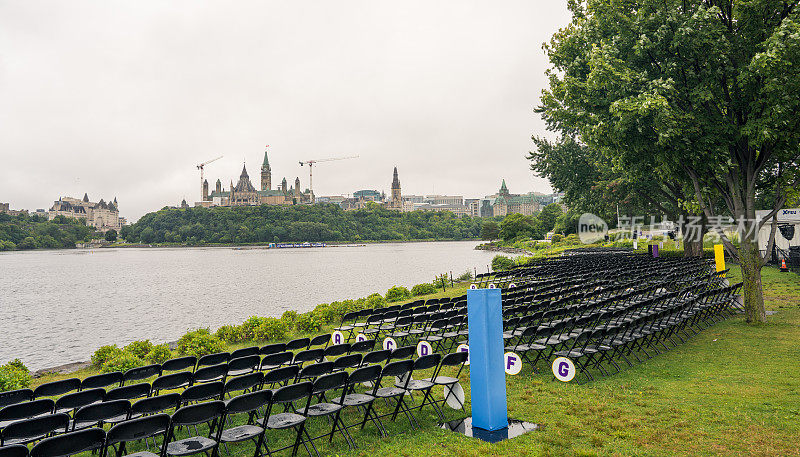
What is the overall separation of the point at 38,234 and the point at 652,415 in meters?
163

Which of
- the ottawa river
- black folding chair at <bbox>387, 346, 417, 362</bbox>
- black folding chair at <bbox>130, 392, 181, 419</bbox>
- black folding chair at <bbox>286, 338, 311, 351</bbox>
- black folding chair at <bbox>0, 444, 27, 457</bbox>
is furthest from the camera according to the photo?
the ottawa river

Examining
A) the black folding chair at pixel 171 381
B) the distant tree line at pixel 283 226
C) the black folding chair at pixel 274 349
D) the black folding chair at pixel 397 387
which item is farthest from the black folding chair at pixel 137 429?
the distant tree line at pixel 283 226

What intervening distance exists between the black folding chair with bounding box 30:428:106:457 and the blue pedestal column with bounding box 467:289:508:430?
10.6 ft

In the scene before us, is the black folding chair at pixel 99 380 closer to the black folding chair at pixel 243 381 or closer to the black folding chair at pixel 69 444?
the black folding chair at pixel 243 381

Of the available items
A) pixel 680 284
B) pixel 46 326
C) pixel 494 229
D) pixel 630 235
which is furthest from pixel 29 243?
pixel 680 284

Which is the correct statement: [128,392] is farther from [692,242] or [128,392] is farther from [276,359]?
[692,242]

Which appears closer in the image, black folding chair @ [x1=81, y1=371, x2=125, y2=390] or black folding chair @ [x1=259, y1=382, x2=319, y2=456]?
black folding chair @ [x1=259, y1=382, x2=319, y2=456]

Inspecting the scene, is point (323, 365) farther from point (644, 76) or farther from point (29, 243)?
point (29, 243)

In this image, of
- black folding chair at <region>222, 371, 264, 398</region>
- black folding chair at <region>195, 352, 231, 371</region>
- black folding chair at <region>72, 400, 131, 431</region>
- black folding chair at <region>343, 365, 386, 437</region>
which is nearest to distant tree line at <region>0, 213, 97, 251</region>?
black folding chair at <region>195, 352, 231, 371</region>

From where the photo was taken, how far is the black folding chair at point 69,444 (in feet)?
10.3

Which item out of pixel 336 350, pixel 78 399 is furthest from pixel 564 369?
pixel 78 399

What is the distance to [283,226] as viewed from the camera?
128625 millimetres

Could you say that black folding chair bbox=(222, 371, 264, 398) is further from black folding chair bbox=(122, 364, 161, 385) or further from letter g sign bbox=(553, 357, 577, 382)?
letter g sign bbox=(553, 357, 577, 382)

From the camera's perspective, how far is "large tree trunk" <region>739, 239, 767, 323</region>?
10180 millimetres
